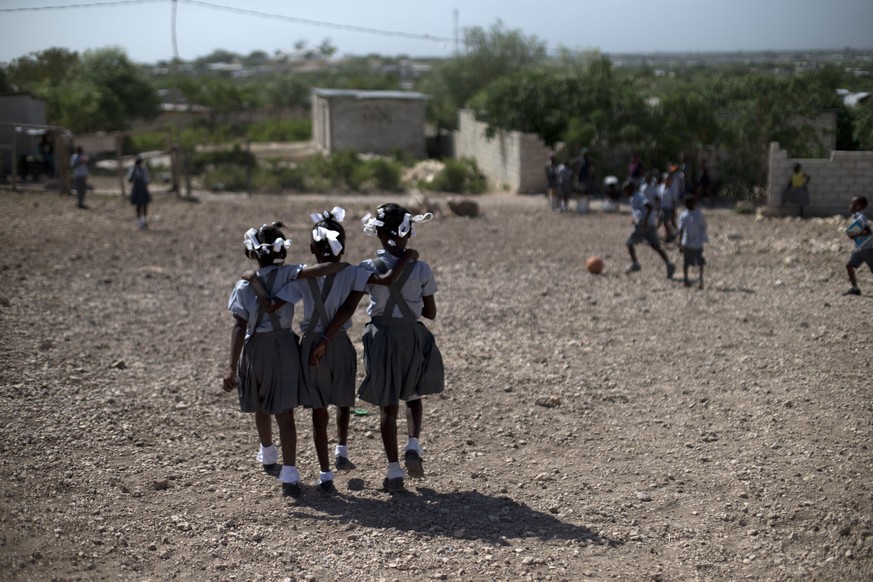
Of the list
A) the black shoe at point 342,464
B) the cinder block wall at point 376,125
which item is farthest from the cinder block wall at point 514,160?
the black shoe at point 342,464

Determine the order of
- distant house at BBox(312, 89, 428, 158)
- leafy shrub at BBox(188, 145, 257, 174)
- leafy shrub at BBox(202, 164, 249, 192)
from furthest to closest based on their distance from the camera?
distant house at BBox(312, 89, 428, 158) → leafy shrub at BBox(188, 145, 257, 174) → leafy shrub at BBox(202, 164, 249, 192)

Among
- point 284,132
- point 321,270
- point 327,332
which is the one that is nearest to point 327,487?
point 327,332

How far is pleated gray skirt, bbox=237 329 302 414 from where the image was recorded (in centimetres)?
561

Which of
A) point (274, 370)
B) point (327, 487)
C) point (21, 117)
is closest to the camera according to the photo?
point (274, 370)

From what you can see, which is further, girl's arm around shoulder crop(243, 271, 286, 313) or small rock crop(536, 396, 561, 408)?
small rock crop(536, 396, 561, 408)

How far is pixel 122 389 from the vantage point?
805cm

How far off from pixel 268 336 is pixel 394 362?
2.53 feet

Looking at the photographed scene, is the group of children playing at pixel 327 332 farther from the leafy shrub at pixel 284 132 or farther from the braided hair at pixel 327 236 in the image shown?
the leafy shrub at pixel 284 132

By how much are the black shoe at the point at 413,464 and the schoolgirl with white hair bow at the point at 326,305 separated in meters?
0.51

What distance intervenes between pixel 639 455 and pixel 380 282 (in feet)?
7.77

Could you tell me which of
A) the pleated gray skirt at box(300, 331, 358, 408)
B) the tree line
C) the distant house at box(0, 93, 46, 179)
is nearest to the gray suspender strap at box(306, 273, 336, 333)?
the pleated gray skirt at box(300, 331, 358, 408)

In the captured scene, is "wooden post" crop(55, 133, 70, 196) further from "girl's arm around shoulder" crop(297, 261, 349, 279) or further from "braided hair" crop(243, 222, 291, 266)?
"girl's arm around shoulder" crop(297, 261, 349, 279)

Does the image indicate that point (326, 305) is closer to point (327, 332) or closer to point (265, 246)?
point (327, 332)

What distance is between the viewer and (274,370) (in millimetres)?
5621
